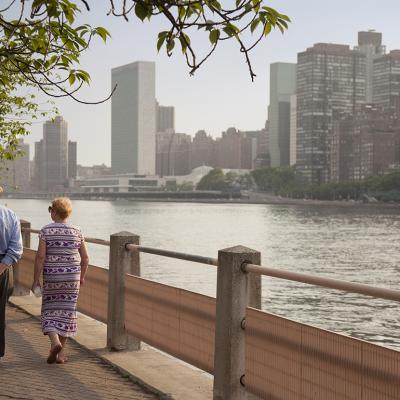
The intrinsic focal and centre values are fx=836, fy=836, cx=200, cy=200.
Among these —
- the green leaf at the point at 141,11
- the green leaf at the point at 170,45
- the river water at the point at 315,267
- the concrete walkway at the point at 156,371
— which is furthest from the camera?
the river water at the point at 315,267

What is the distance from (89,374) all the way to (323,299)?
2752 cm

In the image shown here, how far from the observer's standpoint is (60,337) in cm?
827

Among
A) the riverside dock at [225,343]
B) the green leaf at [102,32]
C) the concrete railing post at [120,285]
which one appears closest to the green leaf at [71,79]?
the green leaf at [102,32]

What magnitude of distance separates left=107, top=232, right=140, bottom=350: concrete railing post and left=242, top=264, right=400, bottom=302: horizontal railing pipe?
2.79 meters

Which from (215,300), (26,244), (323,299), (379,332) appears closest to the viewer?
(215,300)

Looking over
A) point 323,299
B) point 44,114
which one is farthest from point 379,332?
point 44,114

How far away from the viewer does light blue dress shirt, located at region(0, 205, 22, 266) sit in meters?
7.21

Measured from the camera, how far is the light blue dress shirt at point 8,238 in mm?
7215

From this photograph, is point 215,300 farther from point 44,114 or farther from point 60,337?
point 44,114

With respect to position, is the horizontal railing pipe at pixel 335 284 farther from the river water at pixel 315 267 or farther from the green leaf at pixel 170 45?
the river water at pixel 315 267

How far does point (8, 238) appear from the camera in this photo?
7.28m

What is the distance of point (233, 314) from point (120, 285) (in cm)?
278

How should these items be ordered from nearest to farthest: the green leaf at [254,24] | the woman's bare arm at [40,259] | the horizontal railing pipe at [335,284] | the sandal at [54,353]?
the horizontal railing pipe at [335,284]
the green leaf at [254,24]
the sandal at [54,353]
the woman's bare arm at [40,259]

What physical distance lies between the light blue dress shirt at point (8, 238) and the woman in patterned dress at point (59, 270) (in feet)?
2.41
